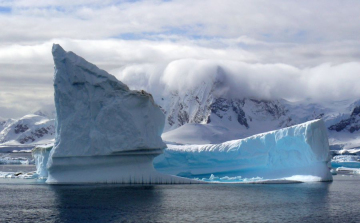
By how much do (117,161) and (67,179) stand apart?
320cm

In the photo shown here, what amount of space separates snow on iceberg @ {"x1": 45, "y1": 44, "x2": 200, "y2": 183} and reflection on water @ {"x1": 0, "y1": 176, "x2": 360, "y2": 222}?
103 centimetres

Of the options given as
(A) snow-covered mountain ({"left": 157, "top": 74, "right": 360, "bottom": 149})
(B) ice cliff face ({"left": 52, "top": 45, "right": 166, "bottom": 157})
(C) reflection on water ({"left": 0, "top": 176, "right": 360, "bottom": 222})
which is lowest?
(C) reflection on water ({"left": 0, "top": 176, "right": 360, "bottom": 222})

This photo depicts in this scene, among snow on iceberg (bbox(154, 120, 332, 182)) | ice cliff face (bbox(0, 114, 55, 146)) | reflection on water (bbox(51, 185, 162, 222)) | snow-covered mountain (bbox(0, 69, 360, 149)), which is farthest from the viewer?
ice cliff face (bbox(0, 114, 55, 146))

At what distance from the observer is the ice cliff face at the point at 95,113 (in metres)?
33.9

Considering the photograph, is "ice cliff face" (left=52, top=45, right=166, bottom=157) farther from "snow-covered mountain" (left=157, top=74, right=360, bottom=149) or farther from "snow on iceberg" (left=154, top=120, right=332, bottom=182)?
"snow-covered mountain" (left=157, top=74, right=360, bottom=149)

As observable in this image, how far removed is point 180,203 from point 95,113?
9602mm

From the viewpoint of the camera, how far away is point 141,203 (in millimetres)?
27375

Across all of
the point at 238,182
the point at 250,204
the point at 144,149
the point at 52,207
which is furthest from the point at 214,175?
the point at 52,207

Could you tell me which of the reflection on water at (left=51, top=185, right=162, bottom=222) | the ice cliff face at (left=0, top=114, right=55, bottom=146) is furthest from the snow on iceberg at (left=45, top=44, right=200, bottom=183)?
the ice cliff face at (left=0, top=114, right=55, bottom=146)

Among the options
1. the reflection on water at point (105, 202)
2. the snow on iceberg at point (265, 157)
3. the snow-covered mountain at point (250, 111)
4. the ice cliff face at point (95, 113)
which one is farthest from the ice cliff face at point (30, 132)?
the reflection on water at point (105, 202)

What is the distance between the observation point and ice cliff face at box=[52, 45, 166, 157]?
111 feet

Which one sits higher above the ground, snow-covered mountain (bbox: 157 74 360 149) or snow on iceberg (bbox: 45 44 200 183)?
snow-covered mountain (bbox: 157 74 360 149)

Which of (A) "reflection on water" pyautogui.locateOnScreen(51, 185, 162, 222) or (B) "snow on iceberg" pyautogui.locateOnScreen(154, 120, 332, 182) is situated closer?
(A) "reflection on water" pyautogui.locateOnScreen(51, 185, 162, 222)

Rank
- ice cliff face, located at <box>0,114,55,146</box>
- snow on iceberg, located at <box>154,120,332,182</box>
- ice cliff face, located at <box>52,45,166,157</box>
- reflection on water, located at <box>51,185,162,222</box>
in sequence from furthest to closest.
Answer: ice cliff face, located at <box>0,114,55,146</box>, snow on iceberg, located at <box>154,120,332,182</box>, ice cliff face, located at <box>52,45,166,157</box>, reflection on water, located at <box>51,185,162,222</box>
